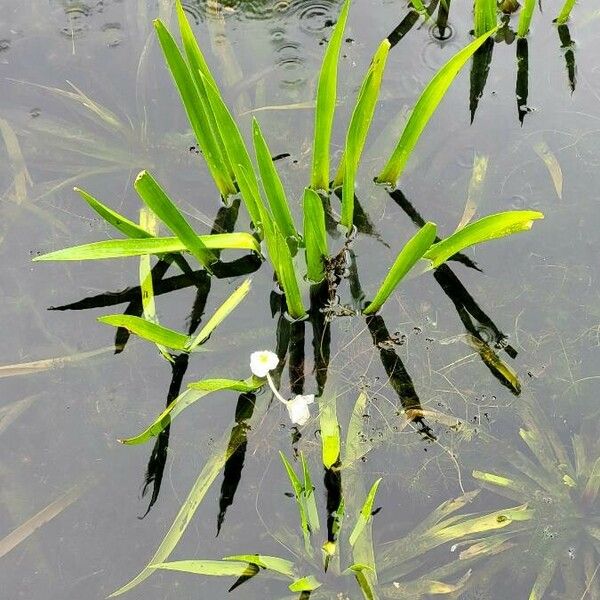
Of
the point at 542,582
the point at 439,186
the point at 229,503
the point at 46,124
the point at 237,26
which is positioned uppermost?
the point at 237,26

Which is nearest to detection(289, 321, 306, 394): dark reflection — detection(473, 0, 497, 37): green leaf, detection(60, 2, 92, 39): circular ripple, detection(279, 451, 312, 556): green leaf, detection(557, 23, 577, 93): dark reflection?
detection(279, 451, 312, 556): green leaf

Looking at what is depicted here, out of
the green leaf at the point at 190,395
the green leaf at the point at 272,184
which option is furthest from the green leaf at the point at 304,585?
the green leaf at the point at 272,184

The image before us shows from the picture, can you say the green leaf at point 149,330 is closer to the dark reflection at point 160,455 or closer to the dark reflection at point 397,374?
the dark reflection at point 160,455

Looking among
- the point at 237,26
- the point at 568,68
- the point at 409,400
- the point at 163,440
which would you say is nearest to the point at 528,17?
the point at 568,68

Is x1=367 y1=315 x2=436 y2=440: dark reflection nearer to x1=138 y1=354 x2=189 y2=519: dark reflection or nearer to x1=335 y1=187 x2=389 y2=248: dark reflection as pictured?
x1=335 y1=187 x2=389 y2=248: dark reflection

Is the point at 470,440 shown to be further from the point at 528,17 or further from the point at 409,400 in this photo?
the point at 528,17

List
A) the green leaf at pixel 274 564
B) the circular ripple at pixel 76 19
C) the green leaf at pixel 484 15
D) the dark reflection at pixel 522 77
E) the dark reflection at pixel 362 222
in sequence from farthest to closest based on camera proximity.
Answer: the circular ripple at pixel 76 19, the dark reflection at pixel 522 77, the green leaf at pixel 484 15, the dark reflection at pixel 362 222, the green leaf at pixel 274 564
